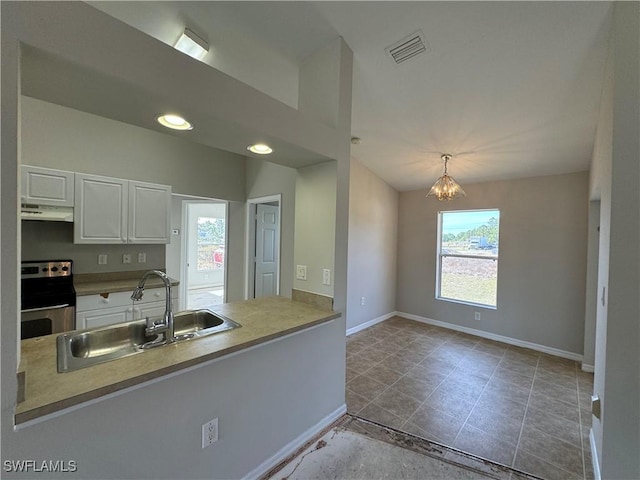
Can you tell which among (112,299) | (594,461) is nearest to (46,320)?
(112,299)

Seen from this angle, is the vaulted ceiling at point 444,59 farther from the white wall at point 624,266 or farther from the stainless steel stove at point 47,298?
the stainless steel stove at point 47,298

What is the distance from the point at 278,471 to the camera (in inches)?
66.3

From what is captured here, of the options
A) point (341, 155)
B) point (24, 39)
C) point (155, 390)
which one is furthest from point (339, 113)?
point (155, 390)

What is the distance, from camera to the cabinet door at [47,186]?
8.38 ft

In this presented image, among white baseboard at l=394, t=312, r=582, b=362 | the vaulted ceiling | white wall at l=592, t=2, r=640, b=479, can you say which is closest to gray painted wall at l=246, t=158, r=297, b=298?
the vaulted ceiling

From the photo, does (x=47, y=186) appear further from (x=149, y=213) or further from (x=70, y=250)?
(x=149, y=213)

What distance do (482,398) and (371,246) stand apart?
2.47 m

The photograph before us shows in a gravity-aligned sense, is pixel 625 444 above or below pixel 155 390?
below

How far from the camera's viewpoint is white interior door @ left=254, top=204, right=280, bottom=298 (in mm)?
4410

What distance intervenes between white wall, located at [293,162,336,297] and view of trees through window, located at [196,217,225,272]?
17.2ft

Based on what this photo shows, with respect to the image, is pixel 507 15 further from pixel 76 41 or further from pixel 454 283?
pixel 454 283

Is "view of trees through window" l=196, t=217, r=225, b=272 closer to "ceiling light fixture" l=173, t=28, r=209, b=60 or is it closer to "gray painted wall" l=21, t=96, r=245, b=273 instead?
"gray painted wall" l=21, t=96, r=245, b=273

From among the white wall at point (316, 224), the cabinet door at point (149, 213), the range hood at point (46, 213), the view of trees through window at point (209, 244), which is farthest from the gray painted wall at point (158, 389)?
the view of trees through window at point (209, 244)

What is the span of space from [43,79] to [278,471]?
7.75 ft
